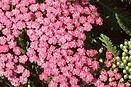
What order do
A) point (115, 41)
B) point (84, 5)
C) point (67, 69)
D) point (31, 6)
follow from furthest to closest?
1. point (115, 41)
2. point (84, 5)
3. point (31, 6)
4. point (67, 69)

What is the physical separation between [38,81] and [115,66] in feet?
1.65

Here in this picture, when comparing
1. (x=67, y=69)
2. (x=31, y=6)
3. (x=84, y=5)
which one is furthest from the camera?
(x=84, y=5)

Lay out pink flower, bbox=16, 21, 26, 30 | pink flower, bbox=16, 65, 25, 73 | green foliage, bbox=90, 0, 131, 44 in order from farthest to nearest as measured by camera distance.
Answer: green foliage, bbox=90, 0, 131, 44 < pink flower, bbox=16, 21, 26, 30 < pink flower, bbox=16, 65, 25, 73

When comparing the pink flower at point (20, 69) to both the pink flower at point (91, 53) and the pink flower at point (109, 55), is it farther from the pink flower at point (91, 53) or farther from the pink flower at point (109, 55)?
the pink flower at point (109, 55)

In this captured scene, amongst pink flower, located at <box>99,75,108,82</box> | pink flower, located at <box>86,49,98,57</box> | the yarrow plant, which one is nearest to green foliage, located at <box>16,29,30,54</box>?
the yarrow plant

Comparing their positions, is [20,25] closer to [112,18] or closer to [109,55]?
[109,55]

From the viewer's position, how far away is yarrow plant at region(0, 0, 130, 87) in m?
2.71

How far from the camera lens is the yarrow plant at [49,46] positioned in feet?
8.89

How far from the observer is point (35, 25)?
281 cm

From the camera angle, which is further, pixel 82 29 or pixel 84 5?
pixel 84 5

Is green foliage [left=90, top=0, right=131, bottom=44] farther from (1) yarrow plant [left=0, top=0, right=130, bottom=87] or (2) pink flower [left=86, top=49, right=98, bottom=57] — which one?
(2) pink flower [left=86, top=49, right=98, bottom=57]

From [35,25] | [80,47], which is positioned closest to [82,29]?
[80,47]

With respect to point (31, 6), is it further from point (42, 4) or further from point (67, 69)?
point (67, 69)

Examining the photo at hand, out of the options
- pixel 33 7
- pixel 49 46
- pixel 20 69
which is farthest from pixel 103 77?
pixel 33 7
